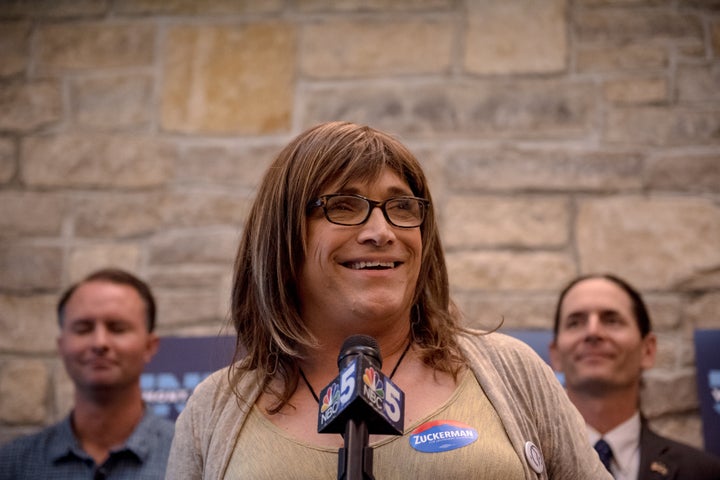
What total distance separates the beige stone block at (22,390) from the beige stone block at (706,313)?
2.98m

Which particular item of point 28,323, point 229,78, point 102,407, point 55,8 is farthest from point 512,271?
point 55,8

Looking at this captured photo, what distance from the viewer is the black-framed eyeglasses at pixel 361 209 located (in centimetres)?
181

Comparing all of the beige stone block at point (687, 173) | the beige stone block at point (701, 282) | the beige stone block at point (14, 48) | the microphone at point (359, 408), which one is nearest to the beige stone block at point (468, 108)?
the beige stone block at point (687, 173)

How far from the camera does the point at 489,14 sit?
444cm

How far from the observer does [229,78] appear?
14.8 ft

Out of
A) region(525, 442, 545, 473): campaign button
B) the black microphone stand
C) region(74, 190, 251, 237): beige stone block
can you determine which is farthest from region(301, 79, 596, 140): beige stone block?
the black microphone stand

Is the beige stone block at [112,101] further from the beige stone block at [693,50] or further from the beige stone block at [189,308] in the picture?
the beige stone block at [693,50]

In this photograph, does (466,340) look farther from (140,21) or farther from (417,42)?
(140,21)

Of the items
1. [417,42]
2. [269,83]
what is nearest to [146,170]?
[269,83]

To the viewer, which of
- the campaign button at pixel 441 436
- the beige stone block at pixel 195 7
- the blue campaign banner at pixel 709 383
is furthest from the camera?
the beige stone block at pixel 195 7

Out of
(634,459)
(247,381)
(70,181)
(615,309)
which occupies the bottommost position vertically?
(634,459)

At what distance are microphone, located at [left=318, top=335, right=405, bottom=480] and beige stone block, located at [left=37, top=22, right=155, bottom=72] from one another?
350 centimetres

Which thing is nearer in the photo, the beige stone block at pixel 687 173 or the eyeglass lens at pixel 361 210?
the eyeglass lens at pixel 361 210

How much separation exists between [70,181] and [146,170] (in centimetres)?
39
